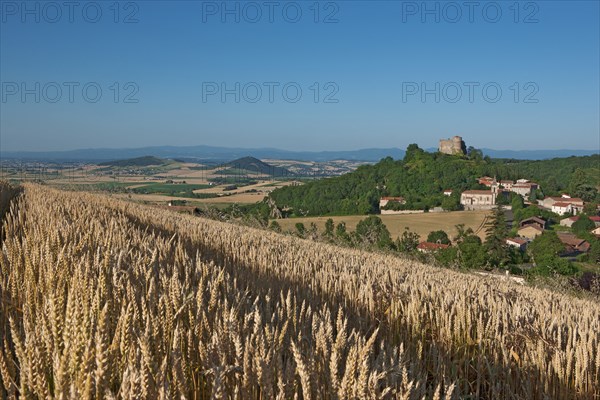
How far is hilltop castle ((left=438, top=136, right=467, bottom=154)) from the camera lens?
13150 centimetres

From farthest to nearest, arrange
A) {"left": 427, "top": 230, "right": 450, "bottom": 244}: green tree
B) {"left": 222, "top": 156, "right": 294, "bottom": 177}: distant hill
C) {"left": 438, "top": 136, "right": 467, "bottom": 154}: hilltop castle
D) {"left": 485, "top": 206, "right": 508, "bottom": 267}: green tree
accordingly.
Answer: {"left": 438, "top": 136, "right": 467, "bottom": 154}: hilltop castle → {"left": 222, "top": 156, "right": 294, "bottom": 177}: distant hill → {"left": 427, "top": 230, "right": 450, "bottom": 244}: green tree → {"left": 485, "top": 206, "right": 508, "bottom": 267}: green tree

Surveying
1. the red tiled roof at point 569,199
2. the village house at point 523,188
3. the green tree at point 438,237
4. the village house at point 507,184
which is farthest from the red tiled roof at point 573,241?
the village house at point 507,184

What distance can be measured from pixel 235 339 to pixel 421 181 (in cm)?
10599

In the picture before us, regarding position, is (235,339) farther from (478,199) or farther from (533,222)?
(478,199)

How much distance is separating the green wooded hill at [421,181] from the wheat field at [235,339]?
220 ft

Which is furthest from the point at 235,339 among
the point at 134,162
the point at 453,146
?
the point at 453,146

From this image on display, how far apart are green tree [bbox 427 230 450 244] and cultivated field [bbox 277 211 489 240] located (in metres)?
1.62

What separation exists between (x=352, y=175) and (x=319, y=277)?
9644 cm

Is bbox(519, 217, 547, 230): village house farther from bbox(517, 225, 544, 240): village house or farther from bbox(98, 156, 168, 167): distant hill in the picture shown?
bbox(98, 156, 168, 167): distant hill

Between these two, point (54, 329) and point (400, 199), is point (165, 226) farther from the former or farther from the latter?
point (400, 199)

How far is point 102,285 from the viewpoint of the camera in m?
2.23

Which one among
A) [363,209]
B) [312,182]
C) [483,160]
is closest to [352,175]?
[312,182]

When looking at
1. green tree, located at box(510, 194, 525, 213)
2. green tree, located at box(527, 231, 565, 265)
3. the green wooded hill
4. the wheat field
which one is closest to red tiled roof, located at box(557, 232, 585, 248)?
green tree, located at box(527, 231, 565, 265)

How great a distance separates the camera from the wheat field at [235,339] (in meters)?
1.42
